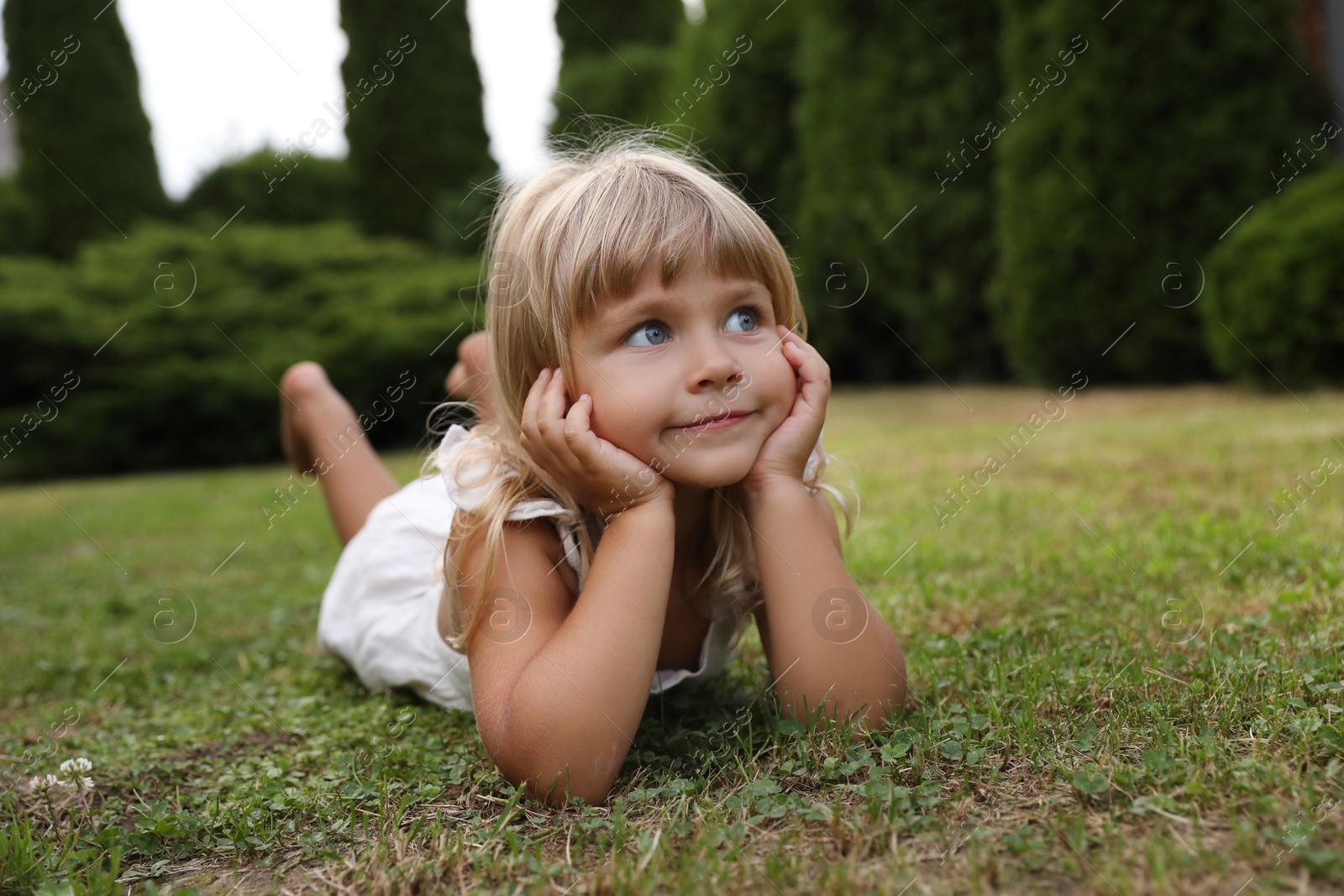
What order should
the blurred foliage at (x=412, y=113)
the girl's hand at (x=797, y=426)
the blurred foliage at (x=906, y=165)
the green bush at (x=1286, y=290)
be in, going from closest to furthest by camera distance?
the girl's hand at (x=797, y=426), the green bush at (x=1286, y=290), the blurred foliage at (x=906, y=165), the blurred foliage at (x=412, y=113)

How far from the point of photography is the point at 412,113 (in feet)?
45.1

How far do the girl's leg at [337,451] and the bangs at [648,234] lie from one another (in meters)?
1.71

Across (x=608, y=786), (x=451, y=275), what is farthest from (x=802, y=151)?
(x=608, y=786)

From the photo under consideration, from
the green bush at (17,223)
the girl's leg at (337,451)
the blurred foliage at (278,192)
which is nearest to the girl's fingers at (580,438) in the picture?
the girl's leg at (337,451)

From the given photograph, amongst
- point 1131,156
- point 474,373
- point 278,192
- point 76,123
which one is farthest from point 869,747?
point 278,192

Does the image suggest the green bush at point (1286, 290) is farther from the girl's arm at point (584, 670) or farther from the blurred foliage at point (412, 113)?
the blurred foliage at point (412, 113)

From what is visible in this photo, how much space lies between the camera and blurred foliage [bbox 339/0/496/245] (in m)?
13.4

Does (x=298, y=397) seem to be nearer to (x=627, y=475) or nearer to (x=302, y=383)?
(x=302, y=383)

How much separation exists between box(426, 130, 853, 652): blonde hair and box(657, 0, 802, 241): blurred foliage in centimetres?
940

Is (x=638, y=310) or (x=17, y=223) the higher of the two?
(x=17, y=223)

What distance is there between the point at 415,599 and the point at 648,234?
1.50 m

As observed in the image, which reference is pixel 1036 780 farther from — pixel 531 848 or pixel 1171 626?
pixel 1171 626

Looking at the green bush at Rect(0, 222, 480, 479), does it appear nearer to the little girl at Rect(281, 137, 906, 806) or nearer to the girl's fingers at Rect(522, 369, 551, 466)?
the little girl at Rect(281, 137, 906, 806)

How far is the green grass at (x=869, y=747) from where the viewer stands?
53.7 inches
